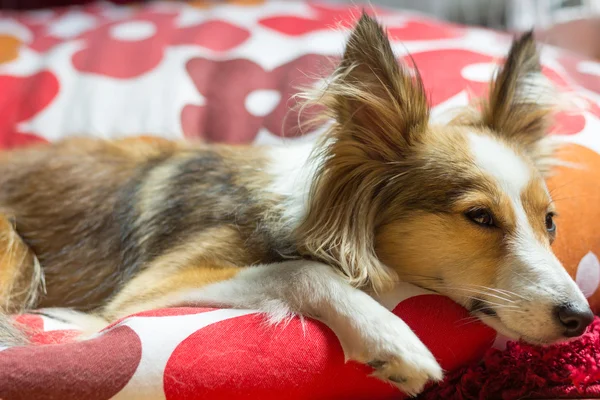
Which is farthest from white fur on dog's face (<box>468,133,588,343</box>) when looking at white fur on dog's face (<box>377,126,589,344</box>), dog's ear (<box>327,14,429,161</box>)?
dog's ear (<box>327,14,429,161</box>)

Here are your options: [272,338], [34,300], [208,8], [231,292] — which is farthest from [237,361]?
[208,8]

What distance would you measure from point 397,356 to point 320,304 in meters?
0.23

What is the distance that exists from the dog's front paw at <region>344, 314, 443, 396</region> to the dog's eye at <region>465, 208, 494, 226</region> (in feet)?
1.14

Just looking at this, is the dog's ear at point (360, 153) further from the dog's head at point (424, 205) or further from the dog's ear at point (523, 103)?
the dog's ear at point (523, 103)

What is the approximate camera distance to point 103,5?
→ 13.3 feet

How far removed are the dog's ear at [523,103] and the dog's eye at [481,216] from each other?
390 mm

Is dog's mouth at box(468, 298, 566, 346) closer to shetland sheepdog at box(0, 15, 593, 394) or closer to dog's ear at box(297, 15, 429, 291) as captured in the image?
shetland sheepdog at box(0, 15, 593, 394)

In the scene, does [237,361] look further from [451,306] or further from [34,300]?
[34,300]

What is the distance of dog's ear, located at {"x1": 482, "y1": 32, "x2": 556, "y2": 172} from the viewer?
1915 millimetres

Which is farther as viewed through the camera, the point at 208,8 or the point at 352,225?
the point at 208,8

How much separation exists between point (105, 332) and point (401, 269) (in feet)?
2.53

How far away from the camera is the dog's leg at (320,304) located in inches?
55.2

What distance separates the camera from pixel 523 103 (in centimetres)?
196

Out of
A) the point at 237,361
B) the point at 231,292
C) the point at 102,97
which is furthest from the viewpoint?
the point at 102,97
